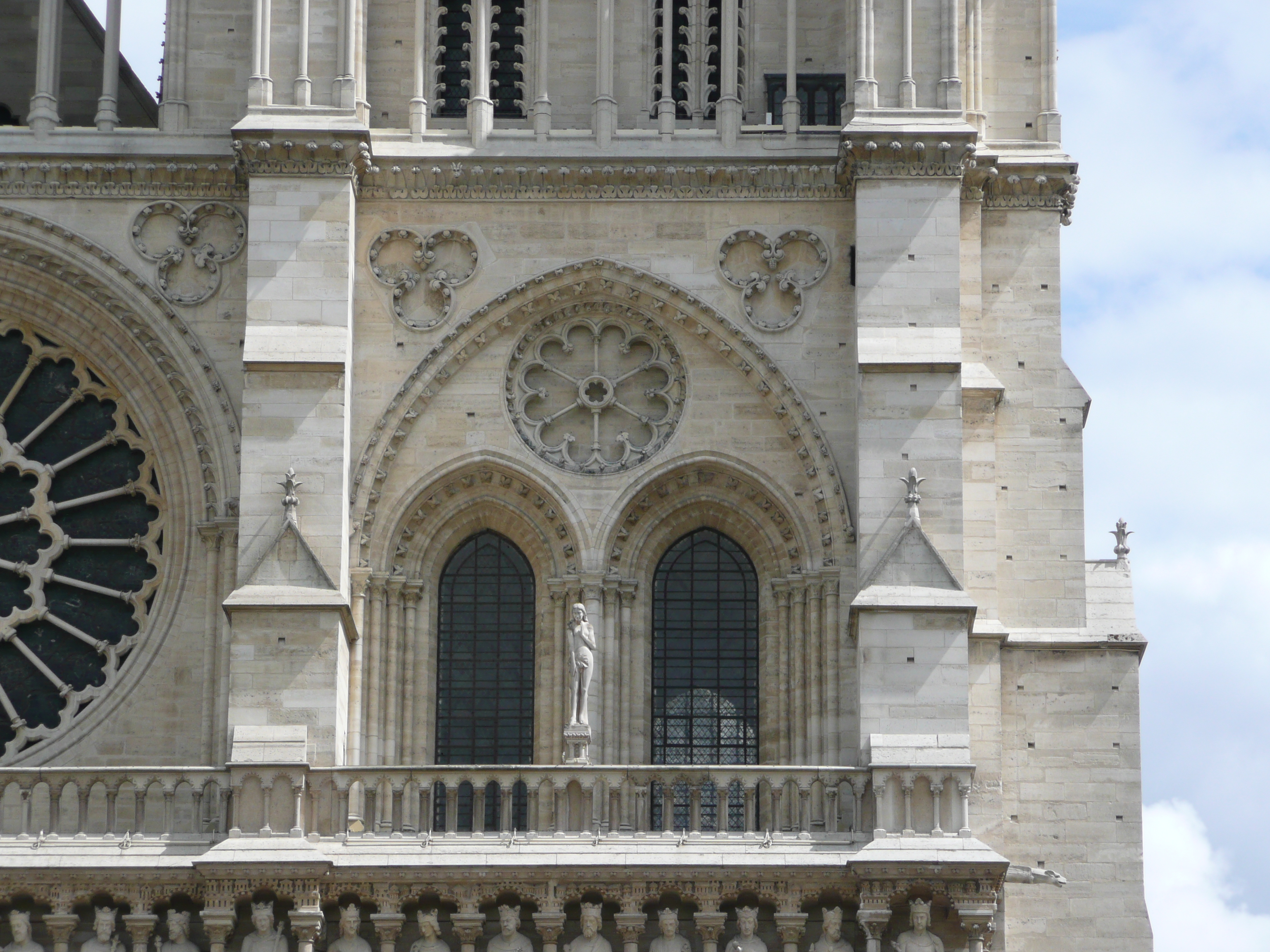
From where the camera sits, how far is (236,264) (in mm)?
32469

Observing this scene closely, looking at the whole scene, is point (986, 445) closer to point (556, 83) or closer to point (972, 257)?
point (972, 257)

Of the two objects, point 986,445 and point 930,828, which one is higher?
point 986,445

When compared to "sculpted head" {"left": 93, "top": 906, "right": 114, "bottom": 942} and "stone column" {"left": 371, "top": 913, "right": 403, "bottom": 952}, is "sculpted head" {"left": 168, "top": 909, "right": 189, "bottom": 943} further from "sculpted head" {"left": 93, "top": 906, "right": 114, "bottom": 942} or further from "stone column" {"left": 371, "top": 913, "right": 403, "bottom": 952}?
"stone column" {"left": 371, "top": 913, "right": 403, "bottom": 952}

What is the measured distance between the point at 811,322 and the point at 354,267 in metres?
4.20

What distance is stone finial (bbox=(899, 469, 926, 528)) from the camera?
100 ft

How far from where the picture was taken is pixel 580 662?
100 ft

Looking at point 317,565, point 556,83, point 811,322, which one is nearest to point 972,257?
point 811,322

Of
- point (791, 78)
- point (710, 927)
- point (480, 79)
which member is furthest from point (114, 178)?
point (710, 927)

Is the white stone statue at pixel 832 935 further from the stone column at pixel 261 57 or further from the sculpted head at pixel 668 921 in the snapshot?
the stone column at pixel 261 57

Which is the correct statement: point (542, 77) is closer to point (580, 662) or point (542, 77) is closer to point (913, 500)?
point (913, 500)

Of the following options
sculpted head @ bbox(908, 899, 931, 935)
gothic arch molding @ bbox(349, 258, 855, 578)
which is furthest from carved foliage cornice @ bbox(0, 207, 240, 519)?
sculpted head @ bbox(908, 899, 931, 935)

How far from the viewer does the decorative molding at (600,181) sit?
32406 millimetres

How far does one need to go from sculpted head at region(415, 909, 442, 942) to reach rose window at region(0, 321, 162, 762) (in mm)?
4227

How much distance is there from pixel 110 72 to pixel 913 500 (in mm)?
8779
